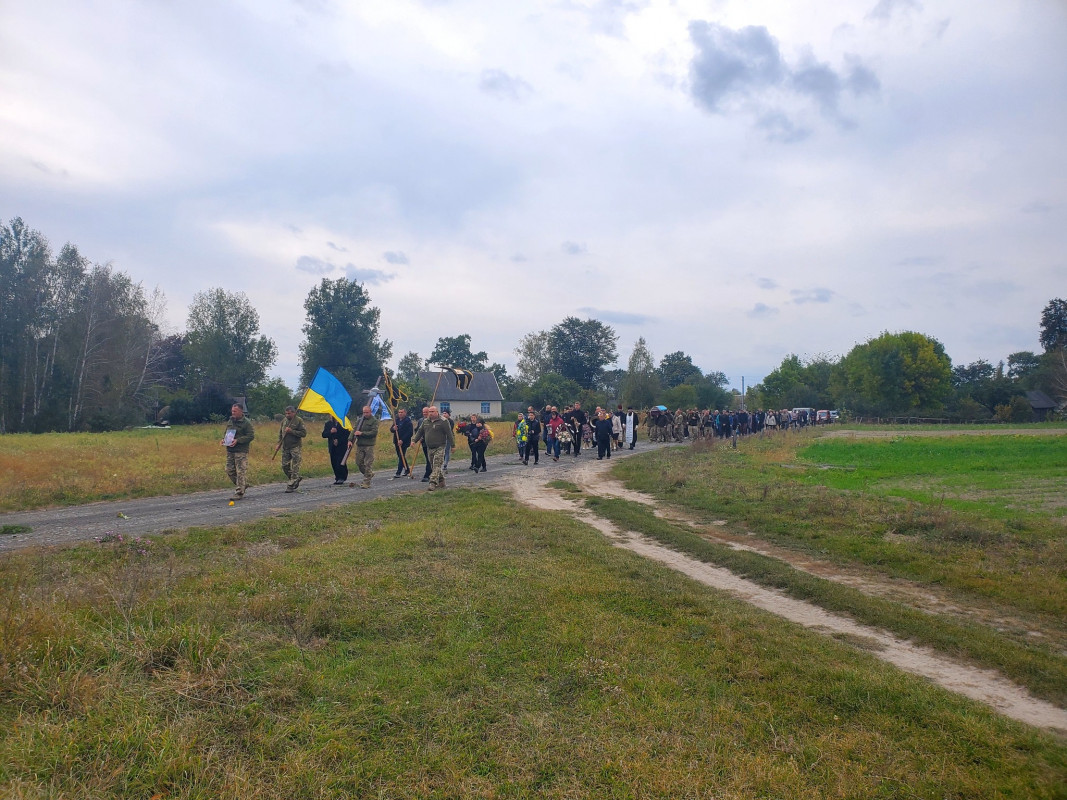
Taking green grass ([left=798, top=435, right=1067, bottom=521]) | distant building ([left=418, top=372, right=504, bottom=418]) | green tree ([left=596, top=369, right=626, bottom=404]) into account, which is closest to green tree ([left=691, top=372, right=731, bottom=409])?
green tree ([left=596, top=369, right=626, bottom=404])

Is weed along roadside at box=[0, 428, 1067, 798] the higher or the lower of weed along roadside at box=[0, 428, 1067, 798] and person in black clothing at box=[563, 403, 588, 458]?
the lower

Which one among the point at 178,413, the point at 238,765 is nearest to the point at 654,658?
the point at 238,765

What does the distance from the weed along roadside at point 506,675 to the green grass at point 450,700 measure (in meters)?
0.02

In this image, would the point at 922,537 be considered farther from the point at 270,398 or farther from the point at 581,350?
the point at 581,350

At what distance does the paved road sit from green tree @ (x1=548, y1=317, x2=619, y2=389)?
69.4 meters

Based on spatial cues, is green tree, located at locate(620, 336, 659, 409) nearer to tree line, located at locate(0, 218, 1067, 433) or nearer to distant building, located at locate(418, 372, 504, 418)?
tree line, located at locate(0, 218, 1067, 433)

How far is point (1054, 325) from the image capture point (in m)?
83.1

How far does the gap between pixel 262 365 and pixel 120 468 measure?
51.1 m

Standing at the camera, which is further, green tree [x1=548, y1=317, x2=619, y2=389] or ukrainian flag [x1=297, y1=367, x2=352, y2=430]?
green tree [x1=548, y1=317, x2=619, y2=389]

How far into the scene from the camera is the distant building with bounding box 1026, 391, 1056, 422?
3072 inches

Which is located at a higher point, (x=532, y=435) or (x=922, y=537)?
(x=532, y=435)

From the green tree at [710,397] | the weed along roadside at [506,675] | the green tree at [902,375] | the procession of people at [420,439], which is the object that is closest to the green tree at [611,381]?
the green tree at [710,397]

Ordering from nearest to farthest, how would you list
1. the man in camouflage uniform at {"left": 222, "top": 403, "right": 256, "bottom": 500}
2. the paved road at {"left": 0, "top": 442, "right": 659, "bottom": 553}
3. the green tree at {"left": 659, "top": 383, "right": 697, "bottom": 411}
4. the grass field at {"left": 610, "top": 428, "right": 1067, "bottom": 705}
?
the grass field at {"left": 610, "top": 428, "right": 1067, "bottom": 705}
the paved road at {"left": 0, "top": 442, "right": 659, "bottom": 553}
the man in camouflage uniform at {"left": 222, "top": 403, "right": 256, "bottom": 500}
the green tree at {"left": 659, "top": 383, "right": 697, "bottom": 411}

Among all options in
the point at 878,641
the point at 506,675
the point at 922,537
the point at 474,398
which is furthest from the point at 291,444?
the point at 474,398
